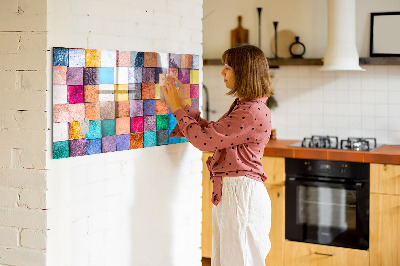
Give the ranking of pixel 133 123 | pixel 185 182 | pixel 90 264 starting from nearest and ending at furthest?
pixel 90 264, pixel 133 123, pixel 185 182

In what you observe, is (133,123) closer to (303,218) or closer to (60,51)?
(60,51)

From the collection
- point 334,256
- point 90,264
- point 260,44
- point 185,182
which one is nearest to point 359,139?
point 334,256

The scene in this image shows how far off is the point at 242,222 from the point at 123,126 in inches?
27.8

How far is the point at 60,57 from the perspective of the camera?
7.64ft

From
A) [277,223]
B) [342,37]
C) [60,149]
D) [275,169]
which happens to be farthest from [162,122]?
[342,37]

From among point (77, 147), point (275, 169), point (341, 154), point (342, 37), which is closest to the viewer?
point (77, 147)

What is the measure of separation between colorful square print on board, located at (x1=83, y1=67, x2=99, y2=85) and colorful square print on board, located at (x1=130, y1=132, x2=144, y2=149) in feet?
1.19

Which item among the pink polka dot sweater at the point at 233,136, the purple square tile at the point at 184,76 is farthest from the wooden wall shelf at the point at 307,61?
the pink polka dot sweater at the point at 233,136

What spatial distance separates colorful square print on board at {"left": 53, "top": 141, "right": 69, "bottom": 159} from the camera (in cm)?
234

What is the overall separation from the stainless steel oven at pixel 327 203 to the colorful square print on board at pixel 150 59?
1.85 metres

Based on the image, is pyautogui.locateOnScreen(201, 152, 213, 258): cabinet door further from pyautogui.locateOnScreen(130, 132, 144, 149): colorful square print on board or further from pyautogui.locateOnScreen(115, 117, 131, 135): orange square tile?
pyautogui.locateOnScreen(115, 117, 131, 135): orange square tile

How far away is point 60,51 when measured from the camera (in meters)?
2.33

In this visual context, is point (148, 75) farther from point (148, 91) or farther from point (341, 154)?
point (341, 154)

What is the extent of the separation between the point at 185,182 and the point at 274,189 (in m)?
1.45
